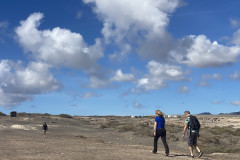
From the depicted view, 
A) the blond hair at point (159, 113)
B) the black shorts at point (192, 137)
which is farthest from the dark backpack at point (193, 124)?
the blond hair at point (159, 113)

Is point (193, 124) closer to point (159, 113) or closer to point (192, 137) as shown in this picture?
point (192, 137)

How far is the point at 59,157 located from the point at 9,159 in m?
1.86

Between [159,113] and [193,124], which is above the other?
[159,113]

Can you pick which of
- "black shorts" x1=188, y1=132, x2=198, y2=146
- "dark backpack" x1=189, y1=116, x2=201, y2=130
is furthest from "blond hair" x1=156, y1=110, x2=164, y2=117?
"black shorts" x1=188, y1=132, x2=198, y2=146

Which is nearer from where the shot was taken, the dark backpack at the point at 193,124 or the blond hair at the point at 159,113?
the dark backpack at the point at 193,124

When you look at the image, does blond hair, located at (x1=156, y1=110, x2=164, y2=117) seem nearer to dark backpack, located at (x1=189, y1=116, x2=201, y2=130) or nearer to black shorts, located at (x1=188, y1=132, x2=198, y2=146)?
dark backpack, located at (x1=189, y1=116, x2=201, y2=130)

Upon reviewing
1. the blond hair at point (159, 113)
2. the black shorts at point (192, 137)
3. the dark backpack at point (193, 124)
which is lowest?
the black shorts at point (192, 137)

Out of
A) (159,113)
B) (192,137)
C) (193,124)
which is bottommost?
(192,137)

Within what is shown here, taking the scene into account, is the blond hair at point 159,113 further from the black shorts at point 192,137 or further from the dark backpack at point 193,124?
the black shorts at point 192,137

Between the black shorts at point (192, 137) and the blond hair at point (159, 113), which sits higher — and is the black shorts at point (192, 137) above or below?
below

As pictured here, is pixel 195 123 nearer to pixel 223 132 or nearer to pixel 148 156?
pixel 148 156

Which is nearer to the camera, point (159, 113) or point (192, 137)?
point (192, 137)

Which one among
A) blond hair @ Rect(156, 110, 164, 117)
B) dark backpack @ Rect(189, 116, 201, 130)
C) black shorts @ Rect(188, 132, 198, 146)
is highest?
blond hair @ Rect(156, 110, 164, 117)

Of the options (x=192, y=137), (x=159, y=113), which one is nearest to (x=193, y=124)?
(x=192, y=137)
